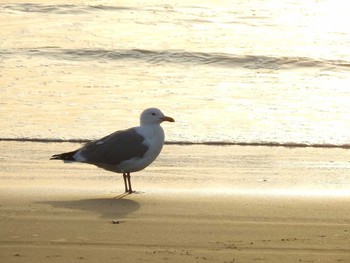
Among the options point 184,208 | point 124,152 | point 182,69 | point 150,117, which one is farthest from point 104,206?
point 182,69

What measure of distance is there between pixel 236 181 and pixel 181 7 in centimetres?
1517

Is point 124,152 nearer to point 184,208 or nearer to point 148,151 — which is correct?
point 148,151

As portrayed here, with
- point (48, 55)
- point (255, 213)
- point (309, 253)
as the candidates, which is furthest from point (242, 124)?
point (48, 55)

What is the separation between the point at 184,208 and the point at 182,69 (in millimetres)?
9508

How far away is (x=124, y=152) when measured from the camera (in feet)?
24.8

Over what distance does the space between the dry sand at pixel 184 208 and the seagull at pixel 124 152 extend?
0.21 m

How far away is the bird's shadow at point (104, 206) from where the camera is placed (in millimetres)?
6590

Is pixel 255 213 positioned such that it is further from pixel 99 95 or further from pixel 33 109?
pixel 99 95

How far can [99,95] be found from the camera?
509 inches

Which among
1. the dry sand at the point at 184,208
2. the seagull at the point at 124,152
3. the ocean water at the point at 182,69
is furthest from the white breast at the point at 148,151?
the ocean water at the point at 182,69

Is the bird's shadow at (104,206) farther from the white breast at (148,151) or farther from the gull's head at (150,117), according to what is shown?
the gull's head at (150,117)

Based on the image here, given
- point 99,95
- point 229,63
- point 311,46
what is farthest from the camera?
point 311,46

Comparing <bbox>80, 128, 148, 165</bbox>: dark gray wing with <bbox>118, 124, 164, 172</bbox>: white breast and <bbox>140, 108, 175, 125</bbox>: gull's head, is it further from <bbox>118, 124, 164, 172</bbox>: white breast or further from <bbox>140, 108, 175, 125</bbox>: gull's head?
<bbox>140, 108, 175, 125</bbox>: gull's head

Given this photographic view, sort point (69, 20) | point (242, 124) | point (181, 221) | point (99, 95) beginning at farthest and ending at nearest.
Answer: point (69, 20) → point (99, 95) → point (242, 124) → point (181, 221)
